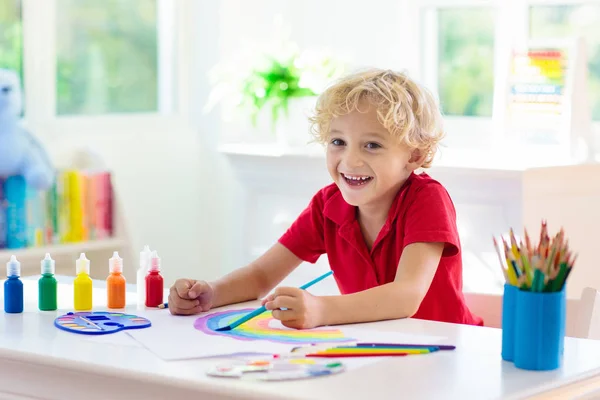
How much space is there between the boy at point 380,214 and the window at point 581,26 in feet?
5.76

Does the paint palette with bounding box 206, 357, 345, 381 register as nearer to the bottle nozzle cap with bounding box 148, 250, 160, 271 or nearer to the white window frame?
the bottle nozzle cap with bounding box 148, 250, 160, 271

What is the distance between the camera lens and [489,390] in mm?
1297

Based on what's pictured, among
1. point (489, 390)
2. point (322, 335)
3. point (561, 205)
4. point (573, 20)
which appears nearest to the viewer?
point (489, 390)

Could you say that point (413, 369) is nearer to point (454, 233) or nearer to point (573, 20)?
point (454, 233)

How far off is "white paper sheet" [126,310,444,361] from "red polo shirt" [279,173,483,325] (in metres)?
0.29

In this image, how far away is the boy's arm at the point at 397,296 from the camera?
171 cm

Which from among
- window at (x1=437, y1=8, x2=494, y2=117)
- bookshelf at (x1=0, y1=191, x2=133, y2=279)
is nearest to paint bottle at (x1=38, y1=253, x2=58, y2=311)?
bookshelf at (x1=0, y1=191, x2=133, y2=279)

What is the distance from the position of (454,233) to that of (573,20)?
78.6 inches

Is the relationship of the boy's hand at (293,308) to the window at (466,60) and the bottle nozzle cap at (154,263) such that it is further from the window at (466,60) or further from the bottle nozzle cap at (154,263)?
the window at (466,60)

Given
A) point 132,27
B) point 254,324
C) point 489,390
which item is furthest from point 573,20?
point 489,390

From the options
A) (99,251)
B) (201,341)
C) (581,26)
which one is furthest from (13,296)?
(581,26)

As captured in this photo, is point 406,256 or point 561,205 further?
point 561,205

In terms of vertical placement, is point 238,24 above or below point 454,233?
above

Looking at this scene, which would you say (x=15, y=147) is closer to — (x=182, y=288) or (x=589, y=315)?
(x=182, y=288)
